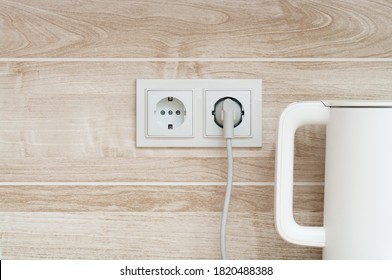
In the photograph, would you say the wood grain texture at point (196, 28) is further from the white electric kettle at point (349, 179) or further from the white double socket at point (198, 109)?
the white electric kettle at point (349, 179)

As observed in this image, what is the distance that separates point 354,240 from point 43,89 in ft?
1.74

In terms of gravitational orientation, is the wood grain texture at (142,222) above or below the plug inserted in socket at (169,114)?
below

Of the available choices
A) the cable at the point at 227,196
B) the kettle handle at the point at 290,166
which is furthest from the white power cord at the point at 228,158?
the kettle handle at the point at 290,166

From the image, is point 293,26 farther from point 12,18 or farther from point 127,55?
point 12,18

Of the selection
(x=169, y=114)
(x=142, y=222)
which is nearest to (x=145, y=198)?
(x=142, y=222)

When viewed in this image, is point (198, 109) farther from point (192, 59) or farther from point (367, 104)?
point (367, 104)

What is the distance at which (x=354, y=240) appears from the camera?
26.9 inches

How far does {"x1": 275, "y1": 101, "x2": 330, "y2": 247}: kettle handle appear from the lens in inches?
28.8

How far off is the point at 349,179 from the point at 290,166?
0.29 feet

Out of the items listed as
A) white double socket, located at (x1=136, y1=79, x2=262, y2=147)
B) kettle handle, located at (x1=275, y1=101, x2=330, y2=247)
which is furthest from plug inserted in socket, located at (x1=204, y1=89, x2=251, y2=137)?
kettle handle, located at (x1=275, y1=101, x2=330, y2=247)

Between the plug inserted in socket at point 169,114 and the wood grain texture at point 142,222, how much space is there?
0.09 meters

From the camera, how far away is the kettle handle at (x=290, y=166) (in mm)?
731

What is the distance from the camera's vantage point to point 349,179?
69 centimetres
